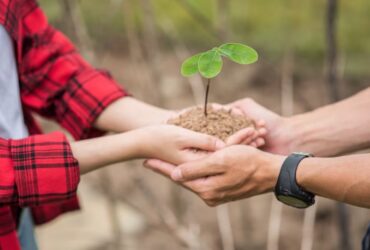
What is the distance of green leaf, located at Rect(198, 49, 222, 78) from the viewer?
1221 mm

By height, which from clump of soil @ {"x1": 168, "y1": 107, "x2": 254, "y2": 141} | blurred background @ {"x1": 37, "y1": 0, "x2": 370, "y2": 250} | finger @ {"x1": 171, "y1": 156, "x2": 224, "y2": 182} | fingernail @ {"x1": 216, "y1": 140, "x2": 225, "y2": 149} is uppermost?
clump of soil @ {"x1": 168, "y1": 107, "x2": 254, "y2": 141}

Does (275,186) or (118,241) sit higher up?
(275,186)

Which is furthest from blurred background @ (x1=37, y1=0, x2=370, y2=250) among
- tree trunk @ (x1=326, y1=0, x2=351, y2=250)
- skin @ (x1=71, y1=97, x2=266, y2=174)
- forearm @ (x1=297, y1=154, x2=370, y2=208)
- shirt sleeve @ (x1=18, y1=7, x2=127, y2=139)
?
forearm @ (x1=297, y1=154, x2=370, y2=208)

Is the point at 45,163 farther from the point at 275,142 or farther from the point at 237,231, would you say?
the point at 237,231

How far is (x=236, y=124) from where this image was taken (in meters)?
1.41

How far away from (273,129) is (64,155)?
1.55 feet

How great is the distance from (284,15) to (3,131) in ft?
6.11

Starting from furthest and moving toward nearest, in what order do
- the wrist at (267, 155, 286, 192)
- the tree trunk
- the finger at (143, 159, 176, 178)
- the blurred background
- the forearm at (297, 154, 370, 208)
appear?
the blurred background → the tree trunk → the finger at (143, 159, 176, 178) → the wrist at (267, 155, 286, 192) → the forearm at (297, 154, 370, 208)

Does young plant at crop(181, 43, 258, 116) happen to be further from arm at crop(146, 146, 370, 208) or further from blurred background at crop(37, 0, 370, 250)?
blurred background at crop(37, 0, 370, 250)

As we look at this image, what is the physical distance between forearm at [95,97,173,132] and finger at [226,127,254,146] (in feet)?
0.60

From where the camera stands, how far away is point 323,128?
4.90 ft

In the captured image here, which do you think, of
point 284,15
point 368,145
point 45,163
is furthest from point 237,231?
point 45,163

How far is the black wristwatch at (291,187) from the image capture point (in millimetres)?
1269

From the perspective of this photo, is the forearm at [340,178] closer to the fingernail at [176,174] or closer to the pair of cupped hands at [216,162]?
the pair of cupped hands at [216,162]
